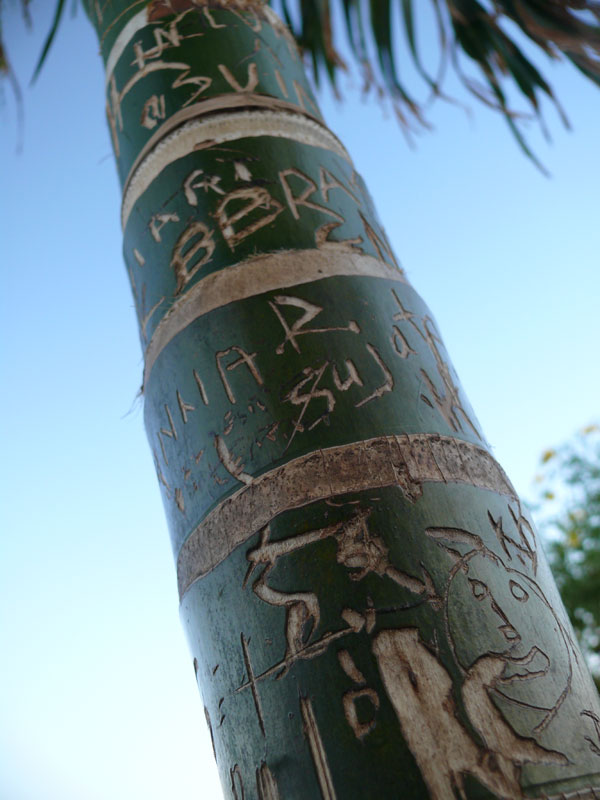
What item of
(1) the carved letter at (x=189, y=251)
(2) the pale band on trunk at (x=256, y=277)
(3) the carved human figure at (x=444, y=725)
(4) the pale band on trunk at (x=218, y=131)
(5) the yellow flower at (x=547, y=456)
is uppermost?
(5) the yellow flower at (x=547, y=456)

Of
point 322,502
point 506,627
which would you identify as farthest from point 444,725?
point 322,502

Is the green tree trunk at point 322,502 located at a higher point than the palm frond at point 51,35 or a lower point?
lower

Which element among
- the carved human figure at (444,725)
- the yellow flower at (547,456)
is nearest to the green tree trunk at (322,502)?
the carved human figure at (444,725)

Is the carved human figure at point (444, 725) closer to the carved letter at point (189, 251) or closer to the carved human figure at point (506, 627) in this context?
the carved human figure at point (506, 627)

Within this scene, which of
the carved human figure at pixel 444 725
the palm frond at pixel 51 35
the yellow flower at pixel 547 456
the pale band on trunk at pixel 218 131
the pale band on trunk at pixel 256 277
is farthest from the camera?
the yellow flower at pixel 547 456

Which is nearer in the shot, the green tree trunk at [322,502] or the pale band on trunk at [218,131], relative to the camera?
the green tree trunk at [322,502]

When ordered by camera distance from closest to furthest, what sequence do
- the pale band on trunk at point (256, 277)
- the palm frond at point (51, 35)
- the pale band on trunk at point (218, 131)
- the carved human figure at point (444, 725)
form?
the carved human figure at point (444, 725) < the pale band on trunk at point (256, 277) < the pale band on trunk at point (218, 131) < the palm frond at point (51, 35)

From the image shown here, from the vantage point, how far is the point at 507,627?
854mm

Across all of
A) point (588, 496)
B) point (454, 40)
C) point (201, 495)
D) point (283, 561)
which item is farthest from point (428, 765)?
point (588, 496)

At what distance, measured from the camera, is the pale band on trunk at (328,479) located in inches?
36.4

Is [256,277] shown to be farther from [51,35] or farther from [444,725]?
[51,35]

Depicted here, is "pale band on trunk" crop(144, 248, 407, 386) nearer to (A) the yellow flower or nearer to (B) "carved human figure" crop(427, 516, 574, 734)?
(B) "carved human figure" crop(427, 516, 574, 734)

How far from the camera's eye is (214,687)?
3.08 ft

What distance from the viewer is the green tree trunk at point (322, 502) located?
0.78 meters
